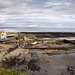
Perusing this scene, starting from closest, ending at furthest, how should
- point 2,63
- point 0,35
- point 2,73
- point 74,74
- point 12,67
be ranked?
1. point 2,73
2. point 74,74
3. point 12,67
4. point 2,63
5. point 0,35

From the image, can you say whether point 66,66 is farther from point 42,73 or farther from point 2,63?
point 2,63

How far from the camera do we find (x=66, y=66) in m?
12.4

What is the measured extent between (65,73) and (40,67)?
2.76 metres

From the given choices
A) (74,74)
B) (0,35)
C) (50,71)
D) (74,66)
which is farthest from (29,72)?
(0,35)

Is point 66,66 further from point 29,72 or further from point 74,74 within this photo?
point 29,72

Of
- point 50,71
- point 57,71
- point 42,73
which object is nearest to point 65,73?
point 57,71

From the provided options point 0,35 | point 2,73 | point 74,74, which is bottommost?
point 74,74

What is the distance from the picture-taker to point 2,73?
7.69 m

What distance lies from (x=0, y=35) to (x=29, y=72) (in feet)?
78.6

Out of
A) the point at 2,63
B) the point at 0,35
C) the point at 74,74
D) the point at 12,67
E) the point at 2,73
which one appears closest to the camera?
the point at 2,73

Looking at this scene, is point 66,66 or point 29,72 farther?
point 66,66

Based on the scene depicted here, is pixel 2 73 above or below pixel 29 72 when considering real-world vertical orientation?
above

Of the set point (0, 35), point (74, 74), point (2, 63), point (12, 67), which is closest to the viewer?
point (74, 74)

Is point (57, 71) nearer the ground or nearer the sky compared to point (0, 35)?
nearer the ground
